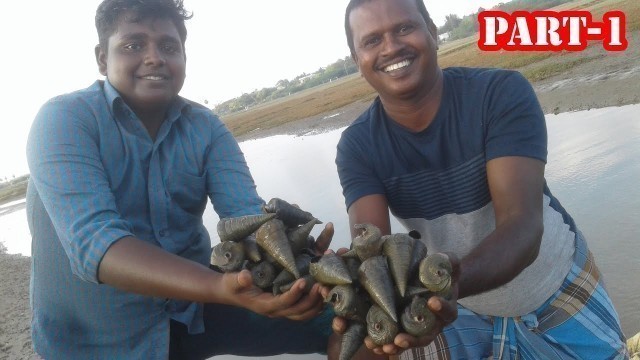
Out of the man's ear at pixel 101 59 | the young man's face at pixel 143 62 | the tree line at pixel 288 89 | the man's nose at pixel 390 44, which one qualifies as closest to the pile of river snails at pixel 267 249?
the young man's face at pixel 143 62

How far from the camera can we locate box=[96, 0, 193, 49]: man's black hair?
302 centimetres

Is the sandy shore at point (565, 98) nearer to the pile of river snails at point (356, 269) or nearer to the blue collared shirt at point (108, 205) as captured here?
the blue collared shirt at point (108, 205)

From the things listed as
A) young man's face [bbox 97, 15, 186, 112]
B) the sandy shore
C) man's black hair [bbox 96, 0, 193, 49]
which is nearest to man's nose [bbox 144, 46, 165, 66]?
young man's face [bbox 97, 15, 186, 112]

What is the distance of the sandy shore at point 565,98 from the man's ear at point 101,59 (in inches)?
211

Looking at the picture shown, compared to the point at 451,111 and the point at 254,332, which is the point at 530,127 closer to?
the point at 451,111

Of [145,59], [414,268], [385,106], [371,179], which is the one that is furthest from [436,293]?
[145,59]

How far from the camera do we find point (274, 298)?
2.15 m

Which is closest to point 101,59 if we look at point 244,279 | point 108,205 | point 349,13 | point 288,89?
point 108,205

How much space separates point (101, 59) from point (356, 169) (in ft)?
5.90

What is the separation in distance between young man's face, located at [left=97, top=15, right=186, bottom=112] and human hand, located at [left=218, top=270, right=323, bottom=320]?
142 cm

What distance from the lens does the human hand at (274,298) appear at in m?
2.12

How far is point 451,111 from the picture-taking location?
3.09 metres

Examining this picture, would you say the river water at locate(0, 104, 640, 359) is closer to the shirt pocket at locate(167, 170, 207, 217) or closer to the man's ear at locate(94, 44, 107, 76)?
the shirt pocket at locate(167, 170, 207, 217)

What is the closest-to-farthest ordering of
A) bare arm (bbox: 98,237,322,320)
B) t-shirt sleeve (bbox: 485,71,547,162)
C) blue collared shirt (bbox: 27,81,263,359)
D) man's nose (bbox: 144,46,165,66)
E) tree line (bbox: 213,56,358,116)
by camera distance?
bare arm (bbox: 98,237,322,320), blue collared shirt (bbox: 27,81,263,359), t-shirt sleeve (bbox: 485,71,547,162), man's nose (bbox: 144,46,165,66), tree line (bbox: 213,56,358,116)
